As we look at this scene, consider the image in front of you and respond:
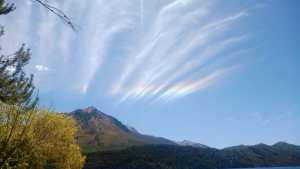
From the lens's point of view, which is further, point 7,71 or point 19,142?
point 7,71

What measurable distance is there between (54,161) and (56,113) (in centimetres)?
765

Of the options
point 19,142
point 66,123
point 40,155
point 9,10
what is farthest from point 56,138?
point 19,142

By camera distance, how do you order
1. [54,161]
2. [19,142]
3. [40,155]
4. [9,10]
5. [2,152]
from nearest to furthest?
[2,152]
[19,142]
[9,10]
[40,155]
[54,161]

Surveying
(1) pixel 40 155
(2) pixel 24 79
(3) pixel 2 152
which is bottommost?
(3) pixel 2 152

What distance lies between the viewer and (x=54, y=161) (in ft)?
191

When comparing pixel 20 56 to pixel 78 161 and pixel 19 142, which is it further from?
pixel 78 161

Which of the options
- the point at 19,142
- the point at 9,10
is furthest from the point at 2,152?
the point at 9,10

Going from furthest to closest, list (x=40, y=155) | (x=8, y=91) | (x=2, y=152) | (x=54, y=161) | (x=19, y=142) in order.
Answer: (x=54, y=161), (x=40, y=155), (x=8, y=91), (x=19, y=142), (x=2, y=152)

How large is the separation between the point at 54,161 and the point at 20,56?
31.9 metres

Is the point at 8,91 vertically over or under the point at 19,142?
over

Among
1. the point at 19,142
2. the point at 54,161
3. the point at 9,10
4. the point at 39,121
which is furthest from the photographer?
the point at 54,161

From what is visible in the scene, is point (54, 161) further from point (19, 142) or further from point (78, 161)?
point (19, 142)

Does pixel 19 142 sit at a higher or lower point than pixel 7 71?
lower

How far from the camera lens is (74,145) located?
60.1 meters
